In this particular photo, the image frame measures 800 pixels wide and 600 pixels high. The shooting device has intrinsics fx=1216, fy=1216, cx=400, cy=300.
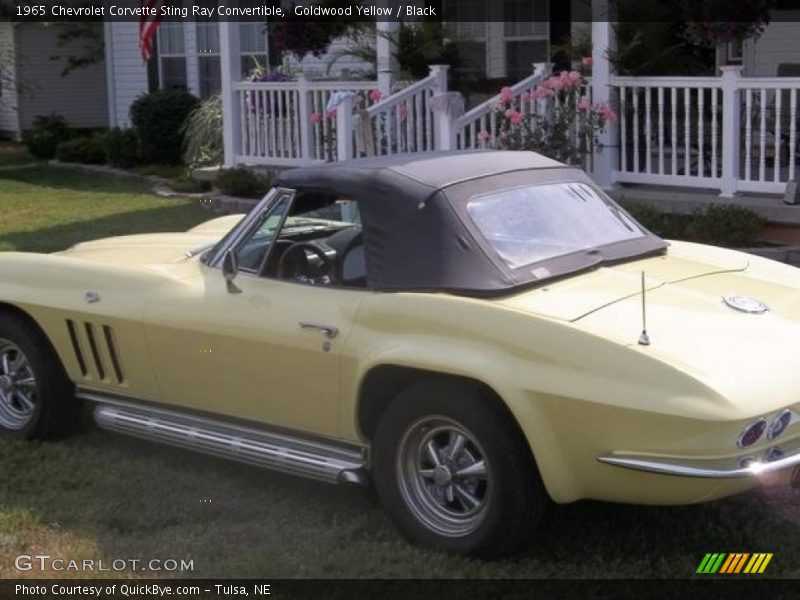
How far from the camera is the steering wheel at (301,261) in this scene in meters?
5.12

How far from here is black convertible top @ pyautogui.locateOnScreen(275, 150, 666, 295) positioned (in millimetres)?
4609

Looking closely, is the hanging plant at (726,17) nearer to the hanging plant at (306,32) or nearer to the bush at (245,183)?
the hanging plant at (306,32)

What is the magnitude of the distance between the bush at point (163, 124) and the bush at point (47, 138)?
4.20 metres

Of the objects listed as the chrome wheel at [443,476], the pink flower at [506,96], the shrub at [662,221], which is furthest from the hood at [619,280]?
the pink flower at [506,96]

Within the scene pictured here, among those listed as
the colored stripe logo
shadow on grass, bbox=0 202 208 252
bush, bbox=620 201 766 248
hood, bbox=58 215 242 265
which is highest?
hood, bbox=58 215 242 265

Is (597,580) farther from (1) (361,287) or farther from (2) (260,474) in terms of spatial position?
(2) (260,474)

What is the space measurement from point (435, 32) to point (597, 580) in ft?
32.7

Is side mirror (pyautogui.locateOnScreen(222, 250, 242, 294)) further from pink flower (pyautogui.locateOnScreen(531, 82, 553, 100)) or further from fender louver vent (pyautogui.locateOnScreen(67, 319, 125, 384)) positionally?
pink flower (pyautogui.locateOnScreen(531, 82, 553, 100))

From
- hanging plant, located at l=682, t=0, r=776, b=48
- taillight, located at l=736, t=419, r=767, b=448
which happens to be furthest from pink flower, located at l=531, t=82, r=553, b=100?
taillight, located at l=736, t=419, r=767, b=448

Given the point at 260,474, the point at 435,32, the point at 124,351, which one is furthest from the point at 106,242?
the point at 435,32

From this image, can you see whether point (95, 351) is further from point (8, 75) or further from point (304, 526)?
point (8, 75)

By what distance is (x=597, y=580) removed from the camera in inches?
170

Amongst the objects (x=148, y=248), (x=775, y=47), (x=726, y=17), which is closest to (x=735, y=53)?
(x=775, y=47)

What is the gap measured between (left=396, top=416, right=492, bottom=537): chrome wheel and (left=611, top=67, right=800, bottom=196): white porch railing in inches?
239
